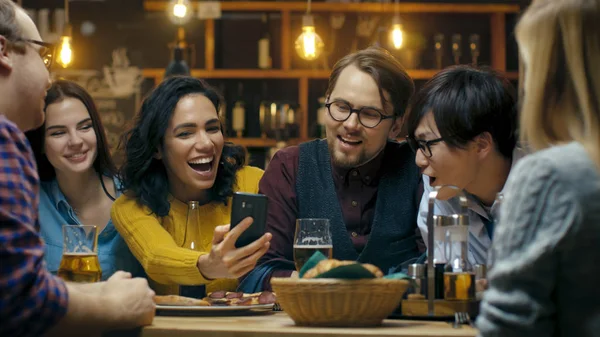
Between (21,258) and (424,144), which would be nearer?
(21,258)

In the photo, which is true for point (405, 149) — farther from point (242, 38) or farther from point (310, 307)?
point (242, 38)

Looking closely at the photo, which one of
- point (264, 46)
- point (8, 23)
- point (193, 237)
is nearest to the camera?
point (8, 23)

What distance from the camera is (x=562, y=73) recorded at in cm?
127

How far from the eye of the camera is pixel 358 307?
68.5 inches

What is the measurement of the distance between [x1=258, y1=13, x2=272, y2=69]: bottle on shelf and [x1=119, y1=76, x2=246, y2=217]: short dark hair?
11.2ft

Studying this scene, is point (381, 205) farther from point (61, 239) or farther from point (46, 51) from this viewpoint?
point (46, 51)

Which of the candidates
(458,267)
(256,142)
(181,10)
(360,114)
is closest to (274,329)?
(458,267)

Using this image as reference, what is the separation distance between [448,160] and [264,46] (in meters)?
4.06

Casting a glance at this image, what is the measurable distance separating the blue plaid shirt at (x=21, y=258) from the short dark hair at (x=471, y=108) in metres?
1.39

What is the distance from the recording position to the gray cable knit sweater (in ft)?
3.91

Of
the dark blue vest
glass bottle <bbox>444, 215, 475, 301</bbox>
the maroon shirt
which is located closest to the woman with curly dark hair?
the maroon shirt

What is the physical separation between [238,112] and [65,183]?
11.0 ft

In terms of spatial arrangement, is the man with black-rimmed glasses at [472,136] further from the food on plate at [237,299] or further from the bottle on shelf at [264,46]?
the bottle on shelf at [264,46]

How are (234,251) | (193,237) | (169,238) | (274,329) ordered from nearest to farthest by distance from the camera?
1. (274,329)
2. (234,251)
3. (193,237)
4. (169,238)
